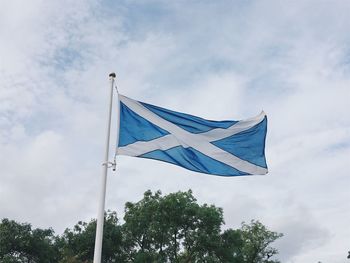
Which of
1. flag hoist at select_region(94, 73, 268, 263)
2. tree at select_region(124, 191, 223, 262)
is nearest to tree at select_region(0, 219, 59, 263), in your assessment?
tree at select_region(124, 191, 223, 262)

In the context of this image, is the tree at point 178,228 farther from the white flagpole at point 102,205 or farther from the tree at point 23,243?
the white flagpole at point 102,205

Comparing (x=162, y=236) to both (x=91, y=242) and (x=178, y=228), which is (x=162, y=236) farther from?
(x=91, y=242)

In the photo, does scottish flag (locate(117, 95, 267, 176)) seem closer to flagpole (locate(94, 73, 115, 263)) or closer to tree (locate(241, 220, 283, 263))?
flagpole (locate(94, 73, 115, 263))

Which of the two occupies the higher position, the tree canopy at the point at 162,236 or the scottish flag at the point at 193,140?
the tree canopy at the point at 162,236

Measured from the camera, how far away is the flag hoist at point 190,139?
35.8 ft

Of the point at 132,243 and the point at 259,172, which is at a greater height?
the point at 132,243

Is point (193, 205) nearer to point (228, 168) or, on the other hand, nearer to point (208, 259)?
point (208, 259)

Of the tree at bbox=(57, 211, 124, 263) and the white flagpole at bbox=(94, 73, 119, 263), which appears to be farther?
the tree at bbox=(57, 211, 124, 263)

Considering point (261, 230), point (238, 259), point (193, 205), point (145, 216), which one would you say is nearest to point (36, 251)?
point (145, 216)

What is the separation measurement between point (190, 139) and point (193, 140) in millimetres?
83

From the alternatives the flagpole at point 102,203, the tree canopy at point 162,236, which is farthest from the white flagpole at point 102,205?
the tree canopy at point 162,236

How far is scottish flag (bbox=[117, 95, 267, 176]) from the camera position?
1096 centimetres

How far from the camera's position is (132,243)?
48094mm

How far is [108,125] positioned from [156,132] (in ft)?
3.86
